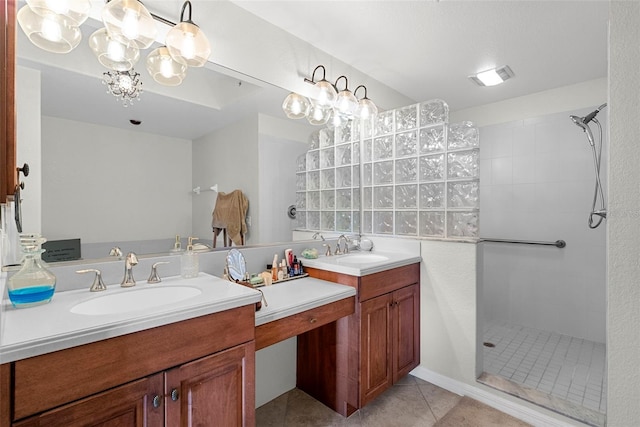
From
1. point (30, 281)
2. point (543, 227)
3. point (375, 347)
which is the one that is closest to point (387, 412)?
point (375, 347)

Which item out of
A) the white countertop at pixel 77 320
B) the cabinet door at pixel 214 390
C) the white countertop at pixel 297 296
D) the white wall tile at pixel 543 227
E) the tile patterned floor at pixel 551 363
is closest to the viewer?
the white countertop at pixel 77 320

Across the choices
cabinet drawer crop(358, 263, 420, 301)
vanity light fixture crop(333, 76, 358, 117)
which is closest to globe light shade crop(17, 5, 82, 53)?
vanity light fixture crop(333, 76, 358, 117)

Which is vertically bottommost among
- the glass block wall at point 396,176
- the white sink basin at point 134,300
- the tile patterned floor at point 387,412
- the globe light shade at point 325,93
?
the tile patterned floor at point 387,412

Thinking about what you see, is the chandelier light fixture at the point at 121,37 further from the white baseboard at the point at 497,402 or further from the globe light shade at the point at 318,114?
the white baseboard at the point at 497,402

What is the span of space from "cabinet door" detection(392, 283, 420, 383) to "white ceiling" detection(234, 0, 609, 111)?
1.65 metres

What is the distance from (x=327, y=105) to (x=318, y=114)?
9 cm

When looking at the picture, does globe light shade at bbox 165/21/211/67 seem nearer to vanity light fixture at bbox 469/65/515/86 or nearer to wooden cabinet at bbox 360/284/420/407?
wooden cabinet at bbox 360/284/420/407

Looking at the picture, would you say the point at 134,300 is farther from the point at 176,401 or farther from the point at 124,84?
the point at 124,84

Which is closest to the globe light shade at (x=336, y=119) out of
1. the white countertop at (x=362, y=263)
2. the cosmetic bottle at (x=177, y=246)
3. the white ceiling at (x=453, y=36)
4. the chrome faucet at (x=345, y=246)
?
the white ceiling at (x=453, y=36)

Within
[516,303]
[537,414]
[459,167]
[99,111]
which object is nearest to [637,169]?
[459,167]

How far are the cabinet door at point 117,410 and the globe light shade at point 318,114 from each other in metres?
1.78

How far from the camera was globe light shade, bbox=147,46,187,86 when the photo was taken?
143 centimetres

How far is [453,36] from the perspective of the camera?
6.43 feet

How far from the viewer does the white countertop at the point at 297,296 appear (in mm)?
1337
